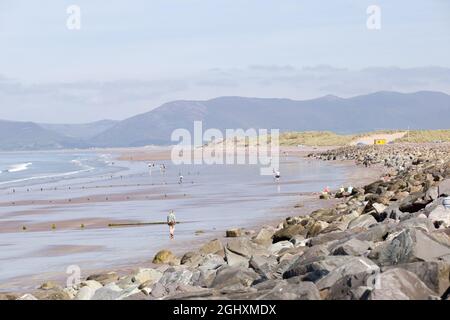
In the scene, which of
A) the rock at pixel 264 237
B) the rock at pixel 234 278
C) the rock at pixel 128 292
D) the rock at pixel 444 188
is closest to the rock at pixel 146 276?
the rock at pixel 128 292

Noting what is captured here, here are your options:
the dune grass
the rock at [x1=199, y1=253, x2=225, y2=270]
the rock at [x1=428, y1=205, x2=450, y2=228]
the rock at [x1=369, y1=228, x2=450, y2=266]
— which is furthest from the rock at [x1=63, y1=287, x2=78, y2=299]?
the dune grass

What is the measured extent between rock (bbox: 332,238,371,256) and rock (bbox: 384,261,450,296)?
182 centimetres

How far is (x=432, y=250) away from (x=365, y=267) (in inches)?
31.6

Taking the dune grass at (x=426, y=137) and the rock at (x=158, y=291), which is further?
the dune grass at (x=426, y=137)

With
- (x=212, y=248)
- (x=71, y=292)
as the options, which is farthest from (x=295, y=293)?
(x=212, y=248)

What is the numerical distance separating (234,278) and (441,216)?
3.58 m

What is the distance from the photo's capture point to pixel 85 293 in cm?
1105

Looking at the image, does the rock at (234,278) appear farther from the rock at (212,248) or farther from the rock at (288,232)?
the rock at (288,232)

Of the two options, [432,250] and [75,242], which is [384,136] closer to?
[75,242]

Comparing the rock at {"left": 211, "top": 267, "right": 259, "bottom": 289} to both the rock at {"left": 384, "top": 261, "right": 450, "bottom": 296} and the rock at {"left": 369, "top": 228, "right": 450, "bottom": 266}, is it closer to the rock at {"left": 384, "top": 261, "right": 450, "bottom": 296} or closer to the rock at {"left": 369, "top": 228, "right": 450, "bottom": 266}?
the rock at {"left": 369, "top": 228, "right": 450, "bottom": 266}

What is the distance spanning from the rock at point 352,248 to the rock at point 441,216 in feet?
5.47

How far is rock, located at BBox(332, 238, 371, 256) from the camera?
390 inches

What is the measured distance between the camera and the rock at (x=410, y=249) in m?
8.70

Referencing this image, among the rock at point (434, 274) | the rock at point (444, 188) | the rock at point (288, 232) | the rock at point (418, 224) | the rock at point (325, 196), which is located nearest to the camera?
the rock at point (434, 274)
